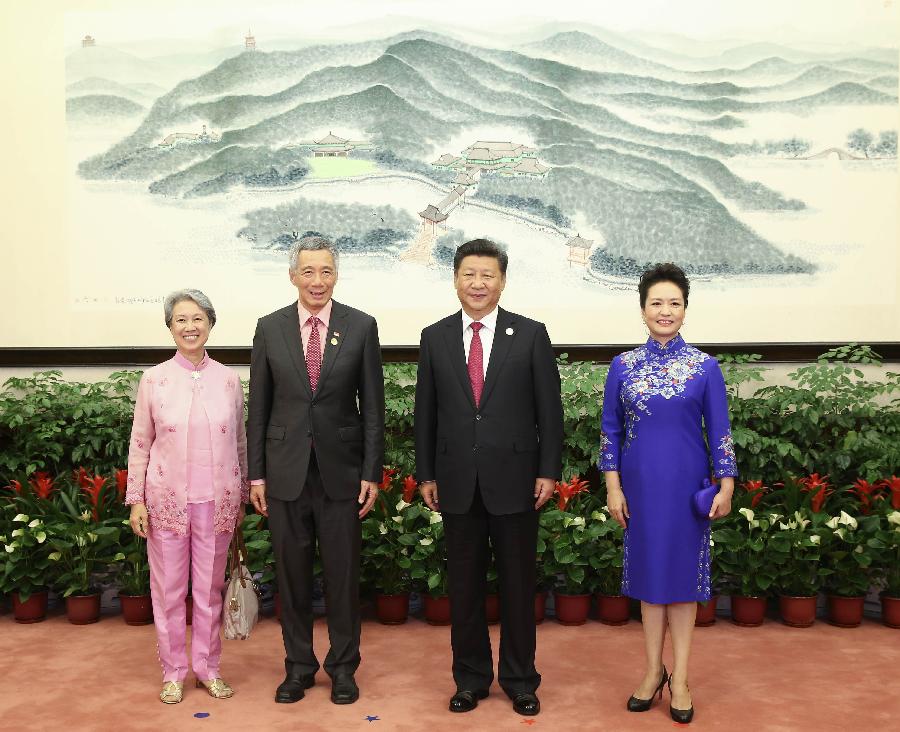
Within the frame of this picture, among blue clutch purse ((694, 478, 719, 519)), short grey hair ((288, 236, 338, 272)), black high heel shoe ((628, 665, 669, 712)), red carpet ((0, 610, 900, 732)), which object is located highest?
short grey hair ((288, 236, 338, 272))

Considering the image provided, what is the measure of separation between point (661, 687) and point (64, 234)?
417 centimetres

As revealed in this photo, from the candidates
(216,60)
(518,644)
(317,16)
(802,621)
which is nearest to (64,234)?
(216,60)

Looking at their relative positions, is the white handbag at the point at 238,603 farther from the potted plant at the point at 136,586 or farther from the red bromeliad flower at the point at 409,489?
the red bromeliad flower at the point at 409,489

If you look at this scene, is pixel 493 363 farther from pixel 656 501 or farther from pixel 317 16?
pixel 317 16

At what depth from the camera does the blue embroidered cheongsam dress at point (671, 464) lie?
296 cm

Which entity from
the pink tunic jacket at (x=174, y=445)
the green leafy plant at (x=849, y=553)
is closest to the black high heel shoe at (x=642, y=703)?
the green leafy plant at (x=849, y=553)

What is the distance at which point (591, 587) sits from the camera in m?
4.13

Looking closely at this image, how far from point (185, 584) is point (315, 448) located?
0.71 metres

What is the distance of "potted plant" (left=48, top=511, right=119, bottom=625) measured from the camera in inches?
161

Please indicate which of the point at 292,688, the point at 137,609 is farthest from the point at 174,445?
the point at 137,609

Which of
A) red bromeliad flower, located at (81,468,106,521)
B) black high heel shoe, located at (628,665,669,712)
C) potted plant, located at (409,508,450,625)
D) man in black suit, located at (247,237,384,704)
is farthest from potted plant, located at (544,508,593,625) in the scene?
red bromeliad flower, located at (81,468,106,521)

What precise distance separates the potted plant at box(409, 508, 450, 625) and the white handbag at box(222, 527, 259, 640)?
96 cm

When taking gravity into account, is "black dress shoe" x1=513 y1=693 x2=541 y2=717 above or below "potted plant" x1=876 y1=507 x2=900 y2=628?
below

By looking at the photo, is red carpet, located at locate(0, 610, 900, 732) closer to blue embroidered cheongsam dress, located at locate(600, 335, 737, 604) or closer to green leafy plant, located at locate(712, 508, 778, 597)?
green leafy plant, located at locate(712, 508, 778, 597)
